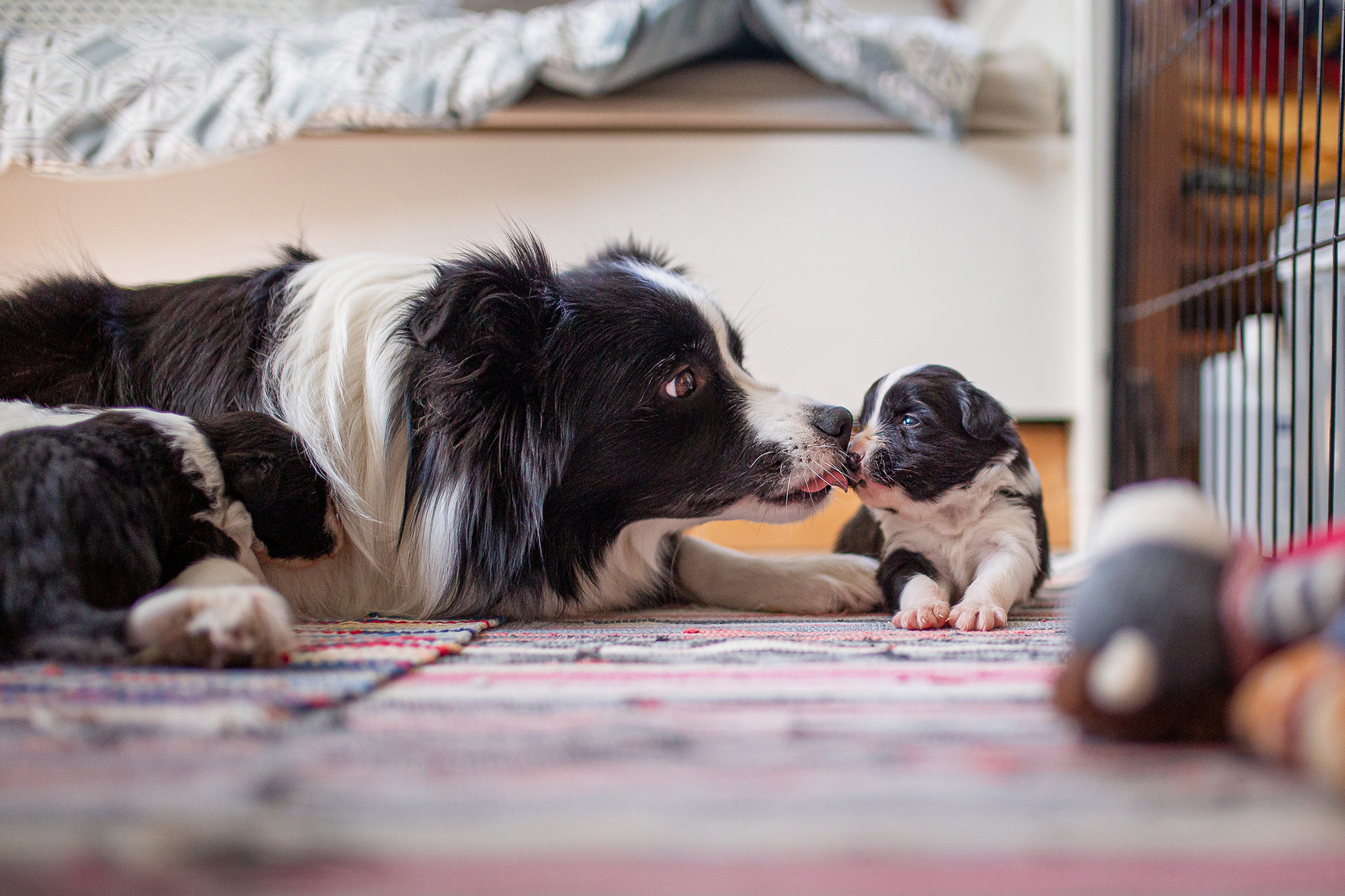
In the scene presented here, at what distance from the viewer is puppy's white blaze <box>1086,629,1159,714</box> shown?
22.3 inches

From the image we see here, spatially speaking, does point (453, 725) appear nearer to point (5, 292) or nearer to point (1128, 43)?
point (5, 292)

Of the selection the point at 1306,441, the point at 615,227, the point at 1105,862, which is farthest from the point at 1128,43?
the point at 1105,862

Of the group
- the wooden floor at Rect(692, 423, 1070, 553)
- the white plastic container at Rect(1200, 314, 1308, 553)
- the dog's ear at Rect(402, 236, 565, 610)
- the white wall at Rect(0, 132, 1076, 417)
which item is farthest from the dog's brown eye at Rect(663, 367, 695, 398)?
the wooden floor at Rect(692, 423, 1070, 553)

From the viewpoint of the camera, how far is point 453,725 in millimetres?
658

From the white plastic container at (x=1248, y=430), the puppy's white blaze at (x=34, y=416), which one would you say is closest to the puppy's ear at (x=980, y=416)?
the white plastic container at (x=1248, y=430)

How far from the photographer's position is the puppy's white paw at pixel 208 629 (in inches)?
31.3

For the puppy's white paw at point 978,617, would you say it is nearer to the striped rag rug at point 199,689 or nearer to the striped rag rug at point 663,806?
the striped rag rug at point 663,806

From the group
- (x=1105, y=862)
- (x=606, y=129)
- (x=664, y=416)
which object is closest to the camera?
(x=1105, y=862)

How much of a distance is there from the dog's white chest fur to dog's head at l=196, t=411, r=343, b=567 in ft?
2.75

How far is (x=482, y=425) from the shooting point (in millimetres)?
1260

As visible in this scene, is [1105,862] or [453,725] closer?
[1105,862]

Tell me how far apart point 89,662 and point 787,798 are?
65cm

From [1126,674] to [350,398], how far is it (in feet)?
3.57

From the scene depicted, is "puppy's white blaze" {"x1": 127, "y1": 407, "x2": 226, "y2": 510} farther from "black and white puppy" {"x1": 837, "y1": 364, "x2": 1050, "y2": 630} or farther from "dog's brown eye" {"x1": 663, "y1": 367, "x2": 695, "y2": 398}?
"black and white puppy" {"x1": 837, "y1": 364, "x2": 1050, "y2": 630}
